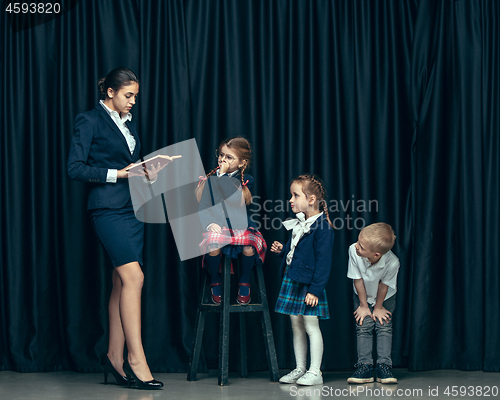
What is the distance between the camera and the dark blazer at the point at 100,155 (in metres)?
2.29

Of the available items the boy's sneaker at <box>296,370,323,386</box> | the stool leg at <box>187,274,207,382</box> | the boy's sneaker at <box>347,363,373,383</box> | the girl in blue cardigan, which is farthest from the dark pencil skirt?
the boy's sneaker at <box>347,363,373,383</box>

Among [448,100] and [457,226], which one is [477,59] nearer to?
[448,100]

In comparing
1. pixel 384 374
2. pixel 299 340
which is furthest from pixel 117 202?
pixel 384 374

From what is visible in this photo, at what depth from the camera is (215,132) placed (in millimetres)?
2863

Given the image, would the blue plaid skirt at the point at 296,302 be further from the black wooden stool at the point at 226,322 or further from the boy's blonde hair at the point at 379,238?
the boy's blonde hair at the point at 379,238

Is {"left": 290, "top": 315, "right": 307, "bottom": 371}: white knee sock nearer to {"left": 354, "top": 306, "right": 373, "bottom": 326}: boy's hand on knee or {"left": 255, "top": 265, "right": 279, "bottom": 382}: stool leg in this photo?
{"left": 255, "top": 265, "right": 279, "bottom": 382}: stool leg

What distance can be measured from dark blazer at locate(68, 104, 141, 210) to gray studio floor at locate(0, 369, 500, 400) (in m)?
0.81

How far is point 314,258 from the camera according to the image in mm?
2463

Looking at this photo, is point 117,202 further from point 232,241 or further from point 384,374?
point 384,374

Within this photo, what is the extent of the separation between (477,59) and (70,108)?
2.20 m

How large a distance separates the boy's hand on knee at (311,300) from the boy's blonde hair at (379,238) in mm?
375

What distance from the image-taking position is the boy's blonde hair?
249cm

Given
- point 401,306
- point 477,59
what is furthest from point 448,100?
point 401,306

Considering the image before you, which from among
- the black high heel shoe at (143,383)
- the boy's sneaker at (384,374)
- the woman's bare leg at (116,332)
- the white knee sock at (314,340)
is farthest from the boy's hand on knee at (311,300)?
the woman's bare leg at (116,332)
